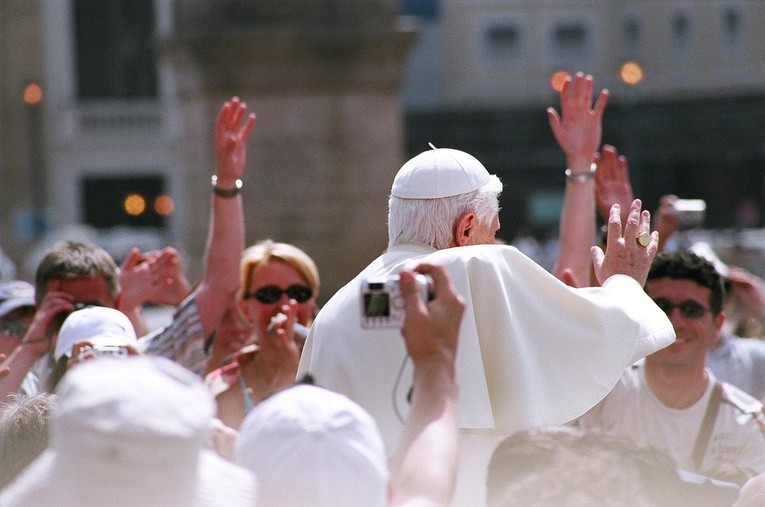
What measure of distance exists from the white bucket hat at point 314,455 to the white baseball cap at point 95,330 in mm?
1617

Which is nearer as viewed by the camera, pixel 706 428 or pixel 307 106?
pixel 706 428

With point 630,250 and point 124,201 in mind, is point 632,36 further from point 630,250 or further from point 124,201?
point 630,250

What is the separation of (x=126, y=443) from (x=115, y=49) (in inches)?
1711

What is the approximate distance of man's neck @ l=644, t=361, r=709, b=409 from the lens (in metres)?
4.90

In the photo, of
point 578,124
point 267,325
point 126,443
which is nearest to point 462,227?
point 267,325

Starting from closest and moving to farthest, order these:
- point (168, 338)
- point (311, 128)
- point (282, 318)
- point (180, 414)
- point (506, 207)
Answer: point (180, 414) < point (282, 318) < point (168, 338) < point (311, 128) < point (506, 207)

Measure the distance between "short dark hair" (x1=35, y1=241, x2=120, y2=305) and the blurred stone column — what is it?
7416mm

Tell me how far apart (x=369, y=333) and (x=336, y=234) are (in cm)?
924

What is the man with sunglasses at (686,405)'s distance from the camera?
15.7 feet

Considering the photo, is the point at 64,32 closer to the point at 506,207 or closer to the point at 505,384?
the point at 506,207

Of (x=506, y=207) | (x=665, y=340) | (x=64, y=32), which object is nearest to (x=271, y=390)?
(x=665, y=340)

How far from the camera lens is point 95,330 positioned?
4.27 metres

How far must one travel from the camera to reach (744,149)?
4556 centimetres

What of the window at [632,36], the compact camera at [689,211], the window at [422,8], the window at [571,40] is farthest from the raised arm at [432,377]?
the window at [571,40]
